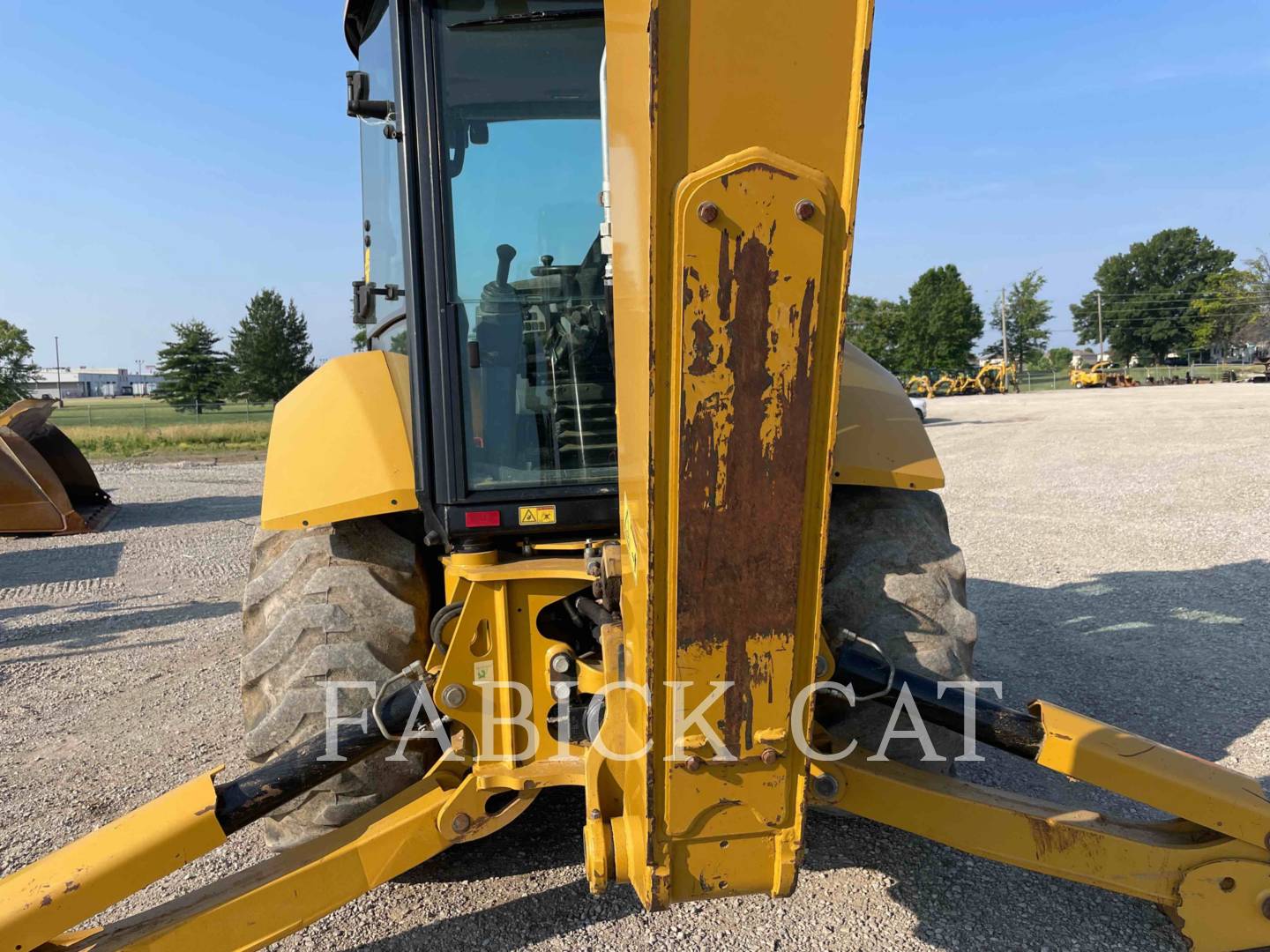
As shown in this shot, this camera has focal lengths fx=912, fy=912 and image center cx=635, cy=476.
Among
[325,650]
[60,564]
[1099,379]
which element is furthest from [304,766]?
[1099,379]

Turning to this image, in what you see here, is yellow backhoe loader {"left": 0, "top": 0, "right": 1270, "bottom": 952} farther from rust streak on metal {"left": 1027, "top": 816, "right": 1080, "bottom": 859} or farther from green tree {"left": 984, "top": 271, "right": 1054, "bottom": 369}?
green tree {"left": 984, "top": 271, "right": 1054, "bottom": 369}

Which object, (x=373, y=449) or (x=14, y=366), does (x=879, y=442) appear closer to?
(x=373, y=449)

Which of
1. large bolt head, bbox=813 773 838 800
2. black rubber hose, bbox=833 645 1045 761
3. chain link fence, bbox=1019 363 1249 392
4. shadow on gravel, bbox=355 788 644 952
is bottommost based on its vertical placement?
shadow on gravel, bbox=355 788 644 952

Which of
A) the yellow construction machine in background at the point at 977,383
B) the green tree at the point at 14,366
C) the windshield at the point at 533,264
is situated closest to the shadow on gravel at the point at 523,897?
the windshield at the point at 533,264

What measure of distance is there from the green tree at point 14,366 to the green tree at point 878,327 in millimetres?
41575

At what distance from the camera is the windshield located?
266 cm

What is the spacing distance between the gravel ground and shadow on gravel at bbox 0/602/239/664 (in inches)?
1.1

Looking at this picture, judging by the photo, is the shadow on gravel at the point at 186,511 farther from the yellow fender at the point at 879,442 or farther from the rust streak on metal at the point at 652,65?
the rust streak on metal at the point at 652,65

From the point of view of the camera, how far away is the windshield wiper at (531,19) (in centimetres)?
255

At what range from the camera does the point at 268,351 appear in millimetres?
42625

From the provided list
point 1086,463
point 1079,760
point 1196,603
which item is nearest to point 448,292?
point 1079,760

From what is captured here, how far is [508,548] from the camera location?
111 inches

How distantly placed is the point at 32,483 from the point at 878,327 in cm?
5135

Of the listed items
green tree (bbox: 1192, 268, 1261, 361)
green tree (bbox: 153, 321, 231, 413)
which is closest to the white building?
green tree (bbox: 153, 321, 231, 413)
